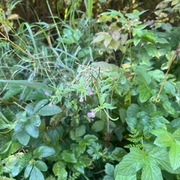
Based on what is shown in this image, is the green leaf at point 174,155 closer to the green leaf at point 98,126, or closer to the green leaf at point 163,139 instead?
the green leaf at point 163,139

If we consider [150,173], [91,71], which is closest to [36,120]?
[91,71]

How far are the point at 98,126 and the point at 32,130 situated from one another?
226mm

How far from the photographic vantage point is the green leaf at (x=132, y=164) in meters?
0.77

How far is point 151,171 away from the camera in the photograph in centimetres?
75

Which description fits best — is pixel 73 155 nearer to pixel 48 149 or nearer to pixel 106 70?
pixel 48 149

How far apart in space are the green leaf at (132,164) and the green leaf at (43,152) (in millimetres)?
189

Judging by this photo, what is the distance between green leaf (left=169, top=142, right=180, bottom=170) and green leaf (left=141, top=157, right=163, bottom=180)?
42mm

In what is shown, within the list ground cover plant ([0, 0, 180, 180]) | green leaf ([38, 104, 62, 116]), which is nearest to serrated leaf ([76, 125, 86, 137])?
ground cover plant ([0, 0, 180, 180])

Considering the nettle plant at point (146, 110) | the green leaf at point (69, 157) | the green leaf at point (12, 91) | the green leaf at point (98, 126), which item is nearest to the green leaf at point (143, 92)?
the nettle plant at point (146, 110)

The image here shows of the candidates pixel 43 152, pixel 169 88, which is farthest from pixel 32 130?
pixel 169 88

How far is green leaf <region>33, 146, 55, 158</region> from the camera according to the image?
2.85 feet

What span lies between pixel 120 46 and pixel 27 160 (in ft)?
1.81

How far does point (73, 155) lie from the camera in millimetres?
922

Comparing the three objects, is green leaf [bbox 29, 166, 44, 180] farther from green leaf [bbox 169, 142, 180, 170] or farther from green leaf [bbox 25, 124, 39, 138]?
green leaf [bbox 169, 142, 180, 170]
